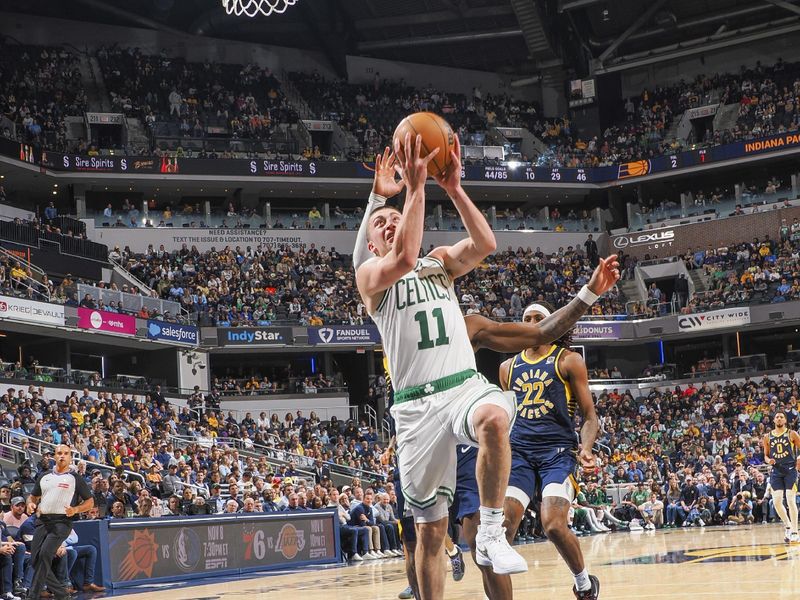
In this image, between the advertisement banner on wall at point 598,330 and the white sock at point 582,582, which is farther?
the advertisement banner on wall at point 598,330

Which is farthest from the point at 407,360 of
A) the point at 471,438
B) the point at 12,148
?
the point at 12,148

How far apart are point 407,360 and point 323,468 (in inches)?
999

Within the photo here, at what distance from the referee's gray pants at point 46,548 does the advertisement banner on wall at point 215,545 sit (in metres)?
3.59

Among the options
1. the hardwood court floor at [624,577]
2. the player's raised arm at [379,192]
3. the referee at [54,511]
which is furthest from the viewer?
the referee at [54,511]

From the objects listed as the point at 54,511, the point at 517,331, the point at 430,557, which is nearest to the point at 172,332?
the point at 54,511

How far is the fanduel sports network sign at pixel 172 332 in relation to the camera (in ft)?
128

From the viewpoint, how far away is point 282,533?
20.1 metres

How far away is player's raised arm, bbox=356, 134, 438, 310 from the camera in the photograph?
6.02 m

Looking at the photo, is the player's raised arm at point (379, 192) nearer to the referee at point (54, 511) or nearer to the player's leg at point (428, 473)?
the player's leg at point (428, 473)

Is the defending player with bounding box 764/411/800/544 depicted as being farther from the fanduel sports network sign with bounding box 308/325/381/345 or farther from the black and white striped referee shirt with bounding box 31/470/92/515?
the fanduel sports network sign with bounding box 308/325/381/345

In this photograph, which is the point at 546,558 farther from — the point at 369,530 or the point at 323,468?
the point at 323,468

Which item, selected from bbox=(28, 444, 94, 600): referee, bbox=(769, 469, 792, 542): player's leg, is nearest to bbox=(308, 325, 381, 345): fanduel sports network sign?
bbox=(769, 469, 792, 542): player's leg

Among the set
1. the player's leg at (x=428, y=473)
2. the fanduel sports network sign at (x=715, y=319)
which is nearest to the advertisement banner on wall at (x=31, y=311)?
the fanduel sports network sign at (x=715, y=319)

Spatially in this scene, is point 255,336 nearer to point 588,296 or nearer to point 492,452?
point 588,296
